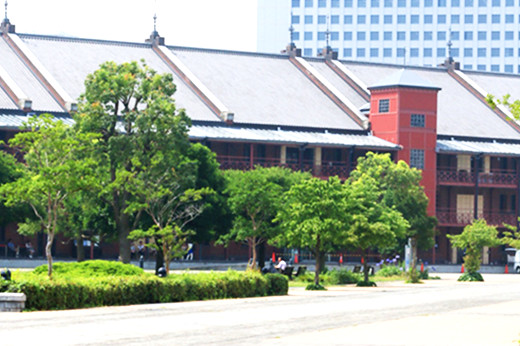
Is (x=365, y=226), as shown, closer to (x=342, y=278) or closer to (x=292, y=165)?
(x=342, y=278)

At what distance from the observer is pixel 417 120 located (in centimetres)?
9450

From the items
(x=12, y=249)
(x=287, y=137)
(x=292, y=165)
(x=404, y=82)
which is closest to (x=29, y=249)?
(x=12, y=249)

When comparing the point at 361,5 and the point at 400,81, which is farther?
the point at 361,5

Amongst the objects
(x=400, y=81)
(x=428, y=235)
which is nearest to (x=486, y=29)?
(x=400, y=81)

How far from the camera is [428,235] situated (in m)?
83.8

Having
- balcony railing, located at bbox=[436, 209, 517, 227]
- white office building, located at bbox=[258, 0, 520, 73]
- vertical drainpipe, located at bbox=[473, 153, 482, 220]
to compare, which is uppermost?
white office building, located at bbox=[258, 0, 520, 73]

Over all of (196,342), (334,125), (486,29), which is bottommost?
(196,342)

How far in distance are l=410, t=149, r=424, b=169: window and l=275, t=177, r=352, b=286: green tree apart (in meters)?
39.6

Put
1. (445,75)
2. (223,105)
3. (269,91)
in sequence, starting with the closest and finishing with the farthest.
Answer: (223,105) → (269,91) → (445,75)

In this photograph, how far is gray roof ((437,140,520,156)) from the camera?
95.2m

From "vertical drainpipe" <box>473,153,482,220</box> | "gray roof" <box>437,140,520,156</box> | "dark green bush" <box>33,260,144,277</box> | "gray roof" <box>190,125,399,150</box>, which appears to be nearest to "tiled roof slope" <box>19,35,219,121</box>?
"gray roof" <box>190,125,399,150</box>

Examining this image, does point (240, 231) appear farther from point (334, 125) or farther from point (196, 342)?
point (196, 342)

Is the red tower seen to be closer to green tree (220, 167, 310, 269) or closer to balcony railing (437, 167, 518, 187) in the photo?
balcony railing (437, 167, 518, 187)

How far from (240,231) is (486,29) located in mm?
112621
